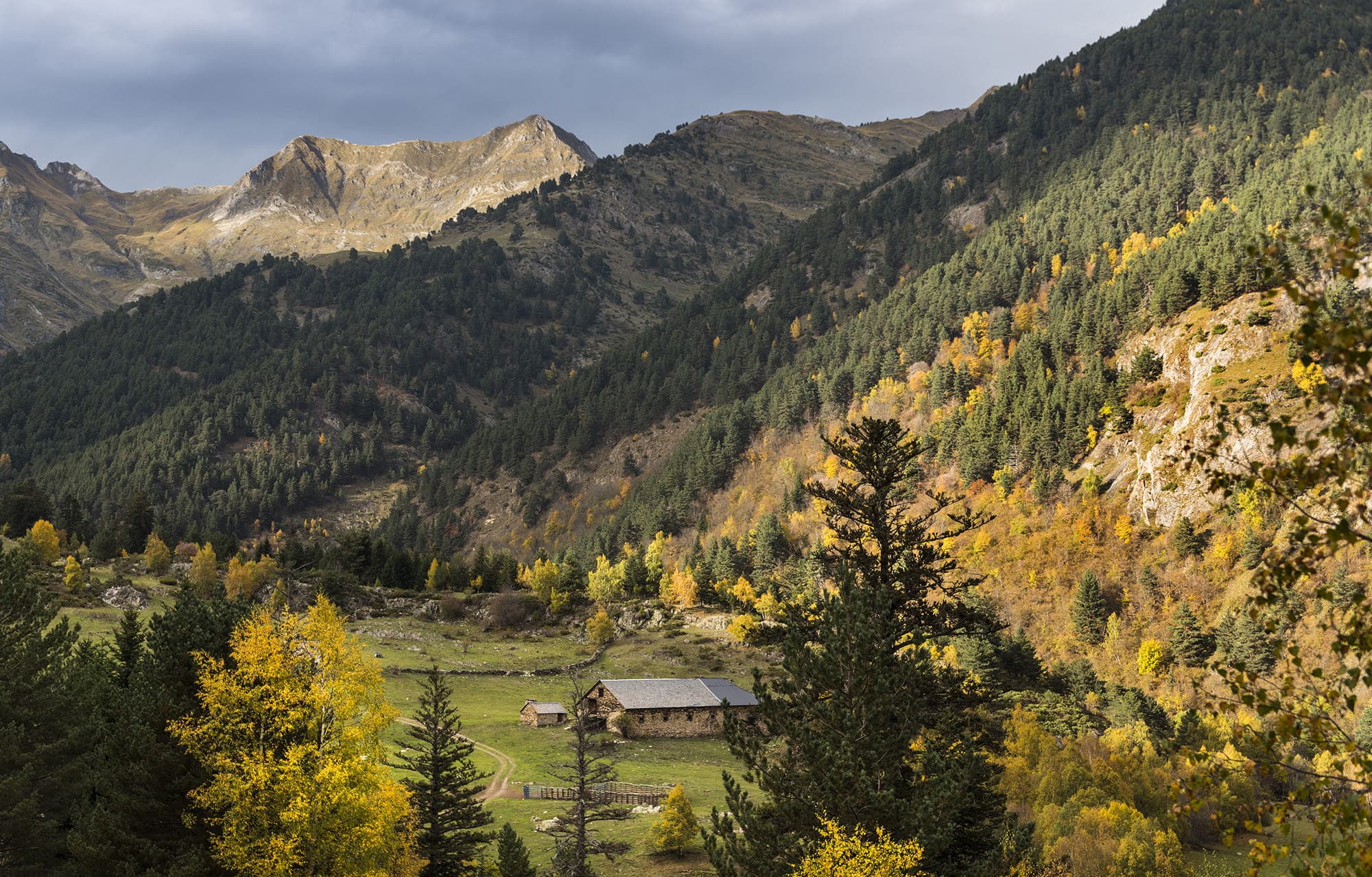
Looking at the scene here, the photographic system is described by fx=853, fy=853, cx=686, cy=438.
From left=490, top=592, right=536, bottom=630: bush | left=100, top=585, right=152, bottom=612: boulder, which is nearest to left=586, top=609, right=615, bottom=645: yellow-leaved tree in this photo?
left=490, top=592, right=536, bottom=630: bush

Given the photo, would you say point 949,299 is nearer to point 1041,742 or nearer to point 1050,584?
point 1050,584

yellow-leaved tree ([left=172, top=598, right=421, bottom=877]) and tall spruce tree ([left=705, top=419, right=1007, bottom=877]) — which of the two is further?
yellow-leaved tree ([left=172, top=598, right=421, bottom=877])

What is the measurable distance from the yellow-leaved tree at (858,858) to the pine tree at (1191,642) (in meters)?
79.2

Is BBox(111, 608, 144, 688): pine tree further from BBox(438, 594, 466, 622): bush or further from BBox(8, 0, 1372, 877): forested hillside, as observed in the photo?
BBox(438, 594, 466, 622): bush

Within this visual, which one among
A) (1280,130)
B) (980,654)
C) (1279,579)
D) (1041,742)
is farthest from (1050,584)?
(1280,130)

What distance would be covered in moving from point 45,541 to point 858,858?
382 feet

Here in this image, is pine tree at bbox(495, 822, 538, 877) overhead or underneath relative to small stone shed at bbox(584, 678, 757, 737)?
overhead

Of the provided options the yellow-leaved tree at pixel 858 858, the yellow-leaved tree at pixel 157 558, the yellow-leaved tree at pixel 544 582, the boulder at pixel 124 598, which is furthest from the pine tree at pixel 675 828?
the yellow-leaved tree at pixel 157 558

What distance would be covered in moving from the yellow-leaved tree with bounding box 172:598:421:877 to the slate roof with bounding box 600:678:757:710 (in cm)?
5201

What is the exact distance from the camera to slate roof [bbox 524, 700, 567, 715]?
77.4 meters

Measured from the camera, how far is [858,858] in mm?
20906

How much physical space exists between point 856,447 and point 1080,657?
78.4 m

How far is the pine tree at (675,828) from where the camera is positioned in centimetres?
4781

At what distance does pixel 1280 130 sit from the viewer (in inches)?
7613
